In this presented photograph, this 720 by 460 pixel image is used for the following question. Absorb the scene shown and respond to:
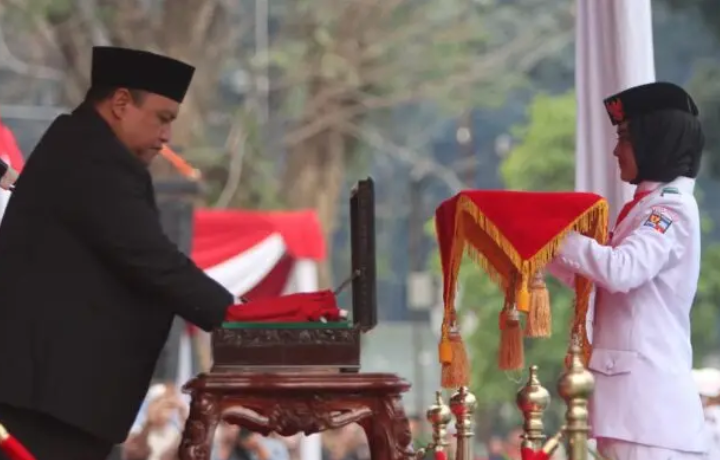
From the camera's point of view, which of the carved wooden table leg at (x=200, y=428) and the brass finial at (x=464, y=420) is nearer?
the carved wooden table leg at (x=200, y=428)

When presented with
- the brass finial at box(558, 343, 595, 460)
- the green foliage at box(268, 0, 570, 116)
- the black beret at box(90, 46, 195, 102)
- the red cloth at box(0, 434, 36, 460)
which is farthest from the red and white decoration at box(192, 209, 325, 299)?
the brass finial at box(558, 343, 595, 460)

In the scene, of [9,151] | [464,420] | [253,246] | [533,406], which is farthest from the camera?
[253,246]

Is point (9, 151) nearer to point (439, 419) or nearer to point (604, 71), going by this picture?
point (439, 419)

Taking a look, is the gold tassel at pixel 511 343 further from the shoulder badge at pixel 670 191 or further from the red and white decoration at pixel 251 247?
the red and white decoration at pixel 251 247

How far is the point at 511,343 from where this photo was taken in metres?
3.67

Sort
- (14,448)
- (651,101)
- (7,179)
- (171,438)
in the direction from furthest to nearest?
(171,438) < (7,179) < (651,101) < (14,448)

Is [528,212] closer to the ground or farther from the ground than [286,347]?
farther from the ground

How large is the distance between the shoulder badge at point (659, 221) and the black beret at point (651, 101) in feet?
0.80

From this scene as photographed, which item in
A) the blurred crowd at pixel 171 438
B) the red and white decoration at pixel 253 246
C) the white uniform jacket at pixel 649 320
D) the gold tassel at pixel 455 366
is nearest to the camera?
the white uniform jacket at pixel 649 320

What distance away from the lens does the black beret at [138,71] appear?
3461mm

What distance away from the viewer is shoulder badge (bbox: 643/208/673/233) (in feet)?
11.4

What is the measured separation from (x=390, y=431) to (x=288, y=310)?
1.09 ft

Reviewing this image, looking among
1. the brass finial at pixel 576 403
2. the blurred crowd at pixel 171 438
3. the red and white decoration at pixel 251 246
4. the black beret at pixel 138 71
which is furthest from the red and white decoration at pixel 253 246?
the brass finial at pixel 576 403

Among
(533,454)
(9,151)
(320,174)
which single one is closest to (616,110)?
(533,454)
